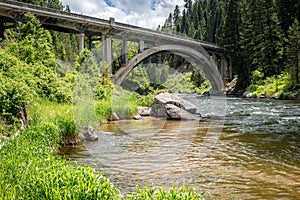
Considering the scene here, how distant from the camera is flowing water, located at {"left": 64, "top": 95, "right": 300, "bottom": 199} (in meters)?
5.59

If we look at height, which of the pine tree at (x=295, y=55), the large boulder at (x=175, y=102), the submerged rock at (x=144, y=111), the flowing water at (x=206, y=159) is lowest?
the flowing water at (x=206, y=159)

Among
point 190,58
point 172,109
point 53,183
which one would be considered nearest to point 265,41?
point 190,58

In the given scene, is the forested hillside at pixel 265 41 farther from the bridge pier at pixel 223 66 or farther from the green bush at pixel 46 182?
the green bush at pixel 46 182

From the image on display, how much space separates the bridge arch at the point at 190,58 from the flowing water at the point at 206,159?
17517 mm

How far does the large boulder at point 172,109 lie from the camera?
17.0 metres

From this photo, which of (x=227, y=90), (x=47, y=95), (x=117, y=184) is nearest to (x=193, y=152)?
(x=117, y=184)

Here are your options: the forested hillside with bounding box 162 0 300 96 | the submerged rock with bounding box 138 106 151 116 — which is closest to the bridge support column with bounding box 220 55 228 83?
the forested hillside with bounding box 162 0 300 96

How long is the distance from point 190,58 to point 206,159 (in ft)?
143

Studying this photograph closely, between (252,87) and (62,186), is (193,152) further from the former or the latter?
(252,87)

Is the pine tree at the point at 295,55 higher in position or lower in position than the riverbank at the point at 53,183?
higher

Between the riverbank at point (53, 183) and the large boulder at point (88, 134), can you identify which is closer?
the riverbank at point (53, 183)

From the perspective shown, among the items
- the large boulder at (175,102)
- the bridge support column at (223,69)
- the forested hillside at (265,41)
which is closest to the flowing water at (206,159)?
the large boulder at (175,102)

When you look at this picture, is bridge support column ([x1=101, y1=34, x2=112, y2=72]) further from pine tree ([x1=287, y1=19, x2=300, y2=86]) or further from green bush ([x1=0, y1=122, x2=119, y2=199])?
green bush ([x1=0, y1=122, x2=119, y2=199])

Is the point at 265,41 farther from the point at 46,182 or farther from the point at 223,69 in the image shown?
the point at 46,182
